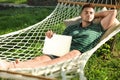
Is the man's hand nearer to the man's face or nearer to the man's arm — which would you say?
the man's face

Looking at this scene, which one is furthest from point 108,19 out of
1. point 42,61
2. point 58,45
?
point 42,61

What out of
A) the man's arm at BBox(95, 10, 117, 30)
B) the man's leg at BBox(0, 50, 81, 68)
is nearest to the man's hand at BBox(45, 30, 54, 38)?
the man's leg at BBox(0, 50, 81, 68)

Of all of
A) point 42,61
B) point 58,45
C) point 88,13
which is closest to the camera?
point 42,61

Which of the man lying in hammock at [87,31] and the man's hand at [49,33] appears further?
the man's hand at [49,33]

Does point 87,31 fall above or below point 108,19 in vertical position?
below

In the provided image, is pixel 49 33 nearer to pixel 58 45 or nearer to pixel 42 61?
pixel 58 45

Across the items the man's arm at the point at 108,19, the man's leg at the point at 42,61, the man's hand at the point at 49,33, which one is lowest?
the man's leg at the point at 42,61

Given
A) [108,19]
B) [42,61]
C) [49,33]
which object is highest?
[108,19]

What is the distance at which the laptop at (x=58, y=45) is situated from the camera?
4.27 meters

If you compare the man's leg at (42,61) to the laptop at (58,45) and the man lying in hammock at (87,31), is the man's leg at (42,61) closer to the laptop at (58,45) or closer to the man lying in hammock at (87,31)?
the man lying in hammock at (87,31)

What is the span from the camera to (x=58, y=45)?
14.4ft

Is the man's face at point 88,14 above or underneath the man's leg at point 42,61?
above

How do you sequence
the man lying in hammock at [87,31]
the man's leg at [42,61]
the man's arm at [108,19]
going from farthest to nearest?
the man's arm at [108,19]
the man lying in hammock at [87,31]
the man's leg at [42,61]

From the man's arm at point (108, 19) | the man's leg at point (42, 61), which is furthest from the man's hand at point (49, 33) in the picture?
the man's arm at point (108, 19)
